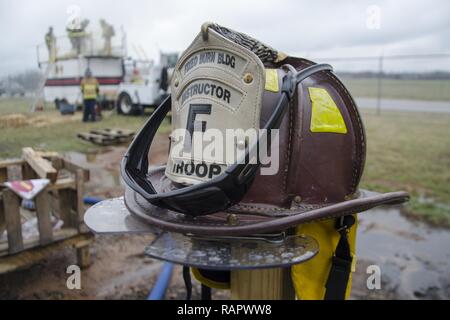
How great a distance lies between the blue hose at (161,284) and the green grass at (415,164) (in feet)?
9.49

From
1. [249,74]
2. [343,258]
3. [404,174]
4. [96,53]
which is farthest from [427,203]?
[96,53]

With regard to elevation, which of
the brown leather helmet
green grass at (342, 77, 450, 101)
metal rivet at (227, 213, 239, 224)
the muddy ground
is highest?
green grass at (342, 77, 450, 101)

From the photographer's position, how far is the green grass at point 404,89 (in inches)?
729

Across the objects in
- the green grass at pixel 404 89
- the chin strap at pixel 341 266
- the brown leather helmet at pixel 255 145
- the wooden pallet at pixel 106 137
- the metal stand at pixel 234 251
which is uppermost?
the green grass at pixel 404 89

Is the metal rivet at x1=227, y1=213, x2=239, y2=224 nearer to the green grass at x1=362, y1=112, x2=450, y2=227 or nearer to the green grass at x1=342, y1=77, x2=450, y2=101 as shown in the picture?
the green grass at x1=362, y1=112, x2=450, y2=227

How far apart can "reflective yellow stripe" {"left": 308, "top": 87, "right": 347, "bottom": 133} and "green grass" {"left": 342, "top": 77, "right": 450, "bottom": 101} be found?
16.3 m

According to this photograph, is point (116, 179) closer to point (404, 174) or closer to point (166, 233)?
point (404, 174)

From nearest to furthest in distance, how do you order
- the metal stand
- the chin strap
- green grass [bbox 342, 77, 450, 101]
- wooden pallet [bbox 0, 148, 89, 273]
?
the metal stand → the chin strap → wooden pallet [bbox 0, 148, 89, 273] → green grass [bbox 342, 77, 450, 101]

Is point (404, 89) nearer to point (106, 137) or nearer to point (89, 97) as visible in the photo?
point (89, 97)

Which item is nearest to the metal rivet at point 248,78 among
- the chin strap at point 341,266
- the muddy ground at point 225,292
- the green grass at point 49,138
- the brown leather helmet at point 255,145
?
the brown leather helmet at point 255,145

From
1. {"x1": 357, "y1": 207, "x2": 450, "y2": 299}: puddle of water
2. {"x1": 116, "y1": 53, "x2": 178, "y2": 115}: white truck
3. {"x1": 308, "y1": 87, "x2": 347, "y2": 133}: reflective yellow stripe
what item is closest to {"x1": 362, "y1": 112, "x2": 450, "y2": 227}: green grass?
{"x1": 357, "y1": 207, "x2": 450, "y2": 299}: puddle of water

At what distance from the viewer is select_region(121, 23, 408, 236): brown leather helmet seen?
3.71ft

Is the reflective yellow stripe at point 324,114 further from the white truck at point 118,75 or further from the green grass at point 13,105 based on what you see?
the white truck at point 118,75

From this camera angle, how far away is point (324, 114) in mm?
1254
